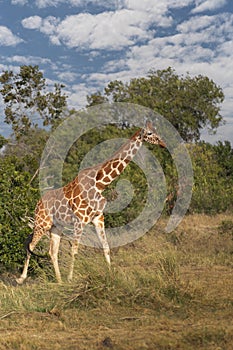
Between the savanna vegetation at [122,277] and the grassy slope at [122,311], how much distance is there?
1 centimetres

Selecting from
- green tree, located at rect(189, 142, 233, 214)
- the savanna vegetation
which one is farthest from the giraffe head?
green tree, located at rect(189, 142, 233, 214)

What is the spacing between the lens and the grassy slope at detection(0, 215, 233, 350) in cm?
472

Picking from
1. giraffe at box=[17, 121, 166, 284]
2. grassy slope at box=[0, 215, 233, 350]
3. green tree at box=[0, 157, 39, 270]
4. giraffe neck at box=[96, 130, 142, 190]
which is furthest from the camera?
green tree at box=[0, 157, 39, 270]

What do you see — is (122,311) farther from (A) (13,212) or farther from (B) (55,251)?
(A) (13,212)

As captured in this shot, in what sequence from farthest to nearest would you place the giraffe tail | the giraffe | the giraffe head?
the giraffe tail → the giraffe → the giraffe head

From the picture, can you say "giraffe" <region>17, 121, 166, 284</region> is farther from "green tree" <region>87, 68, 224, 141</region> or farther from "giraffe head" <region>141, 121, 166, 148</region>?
"green tree" <region>87, 68, 224, 141</region>

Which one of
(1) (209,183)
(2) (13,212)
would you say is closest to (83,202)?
(2) (13,212)

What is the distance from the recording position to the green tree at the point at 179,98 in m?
26.5

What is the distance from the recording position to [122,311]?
5.96 metres

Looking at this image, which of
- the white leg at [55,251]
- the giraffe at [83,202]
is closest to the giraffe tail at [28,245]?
the giraffe at [83,202]

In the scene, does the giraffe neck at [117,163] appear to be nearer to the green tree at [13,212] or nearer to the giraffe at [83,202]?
the giraffe at [83,202]

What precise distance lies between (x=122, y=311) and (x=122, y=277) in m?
0.67

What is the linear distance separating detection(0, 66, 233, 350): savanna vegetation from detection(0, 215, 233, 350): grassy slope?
0.01m

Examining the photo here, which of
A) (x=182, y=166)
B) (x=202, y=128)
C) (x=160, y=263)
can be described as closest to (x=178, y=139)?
(x=182, y=166)
